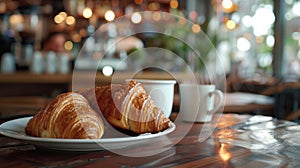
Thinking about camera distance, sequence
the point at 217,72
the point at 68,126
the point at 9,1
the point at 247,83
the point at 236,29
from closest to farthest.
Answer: the point at 68,126, the point at 247,83, the point at 217,72, the point at 9,1, the point at 236,29

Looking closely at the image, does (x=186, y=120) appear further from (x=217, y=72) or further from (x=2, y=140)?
(x=217, y=72)

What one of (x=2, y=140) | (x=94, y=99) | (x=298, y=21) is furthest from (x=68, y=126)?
(x=298, y=21)

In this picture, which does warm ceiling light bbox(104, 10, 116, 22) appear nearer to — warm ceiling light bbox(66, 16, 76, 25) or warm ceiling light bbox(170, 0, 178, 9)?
warm ceiling light bbox(66, 16, 76, 25)

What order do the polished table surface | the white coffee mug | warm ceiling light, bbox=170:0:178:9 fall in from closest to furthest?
the polished table surface
the white coffee mug
warm ceiling light, bbox=170:0:178:9

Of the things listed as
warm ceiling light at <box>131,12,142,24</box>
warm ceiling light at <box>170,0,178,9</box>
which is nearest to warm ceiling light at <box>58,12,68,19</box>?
warm ceiling light at <box>131,12,142,24</box>

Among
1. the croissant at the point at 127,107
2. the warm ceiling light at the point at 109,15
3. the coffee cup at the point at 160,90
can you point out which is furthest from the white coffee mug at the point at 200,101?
the warm ceiling light at the point at 109,15

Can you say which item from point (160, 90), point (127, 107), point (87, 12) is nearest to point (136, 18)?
point (87, 12)
